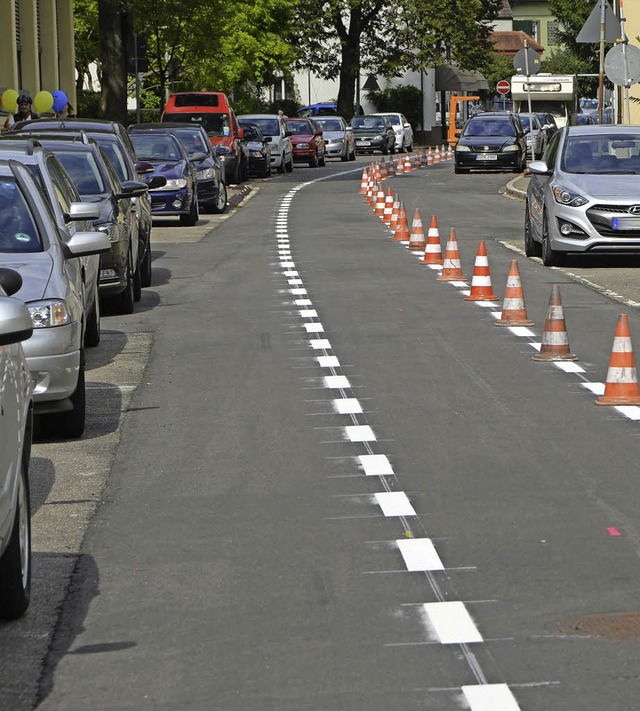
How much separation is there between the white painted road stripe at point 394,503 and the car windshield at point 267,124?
4446 cm

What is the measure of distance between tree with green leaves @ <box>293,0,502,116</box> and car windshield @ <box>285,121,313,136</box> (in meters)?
21.1

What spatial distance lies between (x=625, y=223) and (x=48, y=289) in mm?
11577

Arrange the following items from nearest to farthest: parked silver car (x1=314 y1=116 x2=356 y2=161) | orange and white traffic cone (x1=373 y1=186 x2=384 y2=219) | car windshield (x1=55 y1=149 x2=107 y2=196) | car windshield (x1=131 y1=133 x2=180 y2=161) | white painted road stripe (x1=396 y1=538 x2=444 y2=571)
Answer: white painted road stripe (x1=396 y1=538 x2=444 y2=571), car windshield (x1=55 y1=149 x2=107 y2=196), car windshield (x1=131 y1=133 x2=180 y2=161), orange and white traffic cone (x1=373 y1=186 x2=384 y2=219), parked silver car (x1=314 y1=116 x2=356 y2=161)

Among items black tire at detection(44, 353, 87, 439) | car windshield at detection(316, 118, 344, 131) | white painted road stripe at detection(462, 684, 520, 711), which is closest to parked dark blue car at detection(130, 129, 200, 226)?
black tire at detection(44, 353, 87, 439)

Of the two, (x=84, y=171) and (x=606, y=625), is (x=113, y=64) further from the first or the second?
(x=606, y=625)

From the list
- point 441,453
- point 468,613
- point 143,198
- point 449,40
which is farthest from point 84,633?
point 449,40

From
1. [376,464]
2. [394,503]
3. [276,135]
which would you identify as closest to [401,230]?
[376,464]

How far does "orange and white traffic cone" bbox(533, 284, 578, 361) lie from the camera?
1277 cm

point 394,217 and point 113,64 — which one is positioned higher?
point 113,64

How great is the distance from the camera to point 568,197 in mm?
20516

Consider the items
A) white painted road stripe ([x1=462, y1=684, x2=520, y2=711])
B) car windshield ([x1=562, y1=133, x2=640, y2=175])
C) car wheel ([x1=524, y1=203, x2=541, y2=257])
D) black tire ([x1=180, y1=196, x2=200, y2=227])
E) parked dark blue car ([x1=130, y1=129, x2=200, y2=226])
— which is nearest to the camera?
white painted road stripe ([x1=462, y1=684, x2=520, y2=711])

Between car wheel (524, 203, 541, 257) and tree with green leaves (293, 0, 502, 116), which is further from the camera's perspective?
tree with green leaves (293, 0, 502, 116)

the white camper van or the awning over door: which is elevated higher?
the awning over door

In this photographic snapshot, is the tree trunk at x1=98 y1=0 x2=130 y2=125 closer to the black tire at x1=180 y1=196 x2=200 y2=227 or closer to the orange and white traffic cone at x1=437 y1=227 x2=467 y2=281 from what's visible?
the black tire at x1=180 y1=196 x2=200 y2=227
